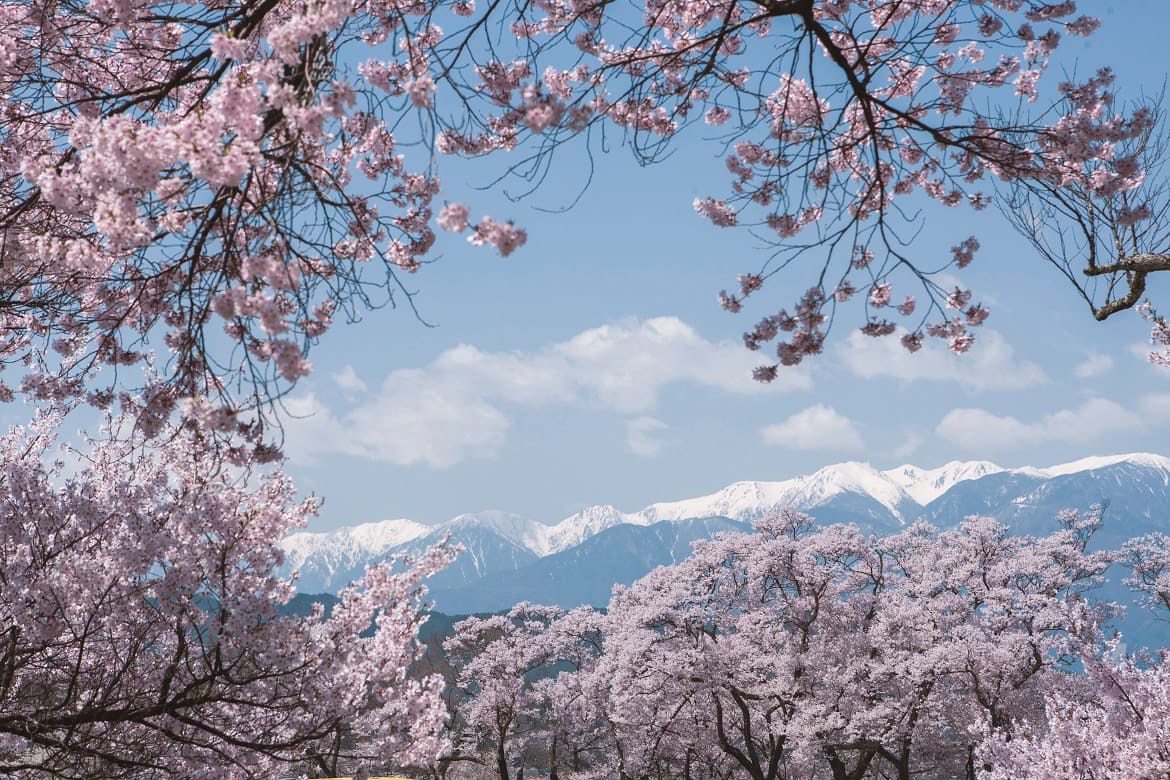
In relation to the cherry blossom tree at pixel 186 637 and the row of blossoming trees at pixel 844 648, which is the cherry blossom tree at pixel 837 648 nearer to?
the row of blossoming trees at pixel 844 648

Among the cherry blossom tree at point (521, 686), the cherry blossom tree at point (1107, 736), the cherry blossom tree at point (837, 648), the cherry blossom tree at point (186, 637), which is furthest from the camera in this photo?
the cherry blossom tree at point (521, 686)

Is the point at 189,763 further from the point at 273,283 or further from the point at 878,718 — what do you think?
the point at 878,718

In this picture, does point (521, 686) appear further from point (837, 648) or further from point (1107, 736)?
point (1107, 736)

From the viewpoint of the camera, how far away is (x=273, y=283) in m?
4.13

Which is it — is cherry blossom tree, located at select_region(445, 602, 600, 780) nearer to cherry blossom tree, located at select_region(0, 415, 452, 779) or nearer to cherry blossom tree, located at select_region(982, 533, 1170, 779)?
cherry blossom tree, located at select_region(982, 533, 1170, 779)

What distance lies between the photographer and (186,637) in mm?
7012

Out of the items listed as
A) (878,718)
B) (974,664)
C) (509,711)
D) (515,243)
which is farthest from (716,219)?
(509,711)

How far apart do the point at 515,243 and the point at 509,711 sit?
30797mm

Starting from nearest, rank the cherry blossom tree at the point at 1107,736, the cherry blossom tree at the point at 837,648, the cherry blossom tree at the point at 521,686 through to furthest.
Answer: the cherry blossom tree at the point at 1107,736
the cherry blossom tree at the point at 837,648
the cherry blossom tree at the point at 521,686

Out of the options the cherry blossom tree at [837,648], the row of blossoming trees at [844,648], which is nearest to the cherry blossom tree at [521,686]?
the row of blossoming trees at [844,648]

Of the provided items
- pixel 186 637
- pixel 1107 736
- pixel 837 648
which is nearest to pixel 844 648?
pixel 837 648

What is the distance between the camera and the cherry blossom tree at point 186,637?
20.0 ft

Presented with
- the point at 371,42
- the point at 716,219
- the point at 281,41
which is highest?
the point at 371,42

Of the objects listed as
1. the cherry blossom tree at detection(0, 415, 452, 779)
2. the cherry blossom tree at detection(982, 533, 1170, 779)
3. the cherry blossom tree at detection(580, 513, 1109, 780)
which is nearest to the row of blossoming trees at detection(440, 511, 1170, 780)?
the cherry blossom tree at detection(580, 513, 1109, 780)
